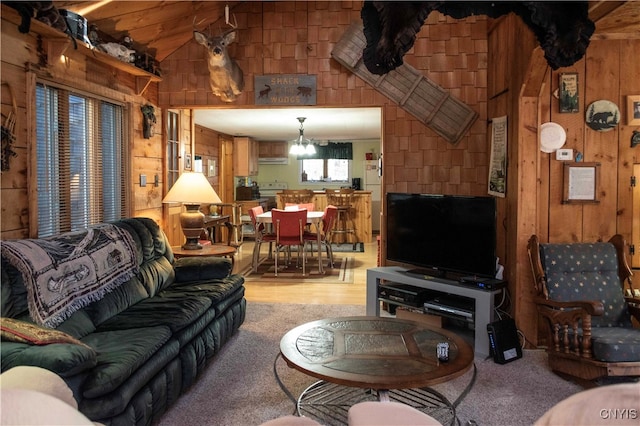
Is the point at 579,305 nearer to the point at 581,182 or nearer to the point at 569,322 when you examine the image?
the point at 569,322

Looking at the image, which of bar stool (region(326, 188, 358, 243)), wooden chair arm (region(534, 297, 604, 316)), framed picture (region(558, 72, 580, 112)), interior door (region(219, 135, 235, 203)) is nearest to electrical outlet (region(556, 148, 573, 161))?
framed picture (region(558, 72, 580, 112))

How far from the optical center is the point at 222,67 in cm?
463

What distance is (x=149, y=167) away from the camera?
4.99 metres

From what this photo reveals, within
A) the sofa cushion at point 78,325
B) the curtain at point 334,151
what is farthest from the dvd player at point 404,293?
the curtain at point 334,151

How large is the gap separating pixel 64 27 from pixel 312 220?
4324 mm

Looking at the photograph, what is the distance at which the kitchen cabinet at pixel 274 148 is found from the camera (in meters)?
11.8

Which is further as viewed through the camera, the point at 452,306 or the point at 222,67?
the point at 222,67

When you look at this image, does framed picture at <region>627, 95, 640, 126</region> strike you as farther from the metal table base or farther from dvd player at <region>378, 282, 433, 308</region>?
the metal table base

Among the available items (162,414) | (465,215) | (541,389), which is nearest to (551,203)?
(465,215)

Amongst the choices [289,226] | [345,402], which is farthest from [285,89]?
[345,402]

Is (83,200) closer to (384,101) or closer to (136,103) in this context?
(136,103)

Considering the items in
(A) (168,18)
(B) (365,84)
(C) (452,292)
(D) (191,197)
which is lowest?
(C) (452,292)

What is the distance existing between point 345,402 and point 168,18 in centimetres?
384

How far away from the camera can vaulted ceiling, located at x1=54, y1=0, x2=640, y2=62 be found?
125 inches
